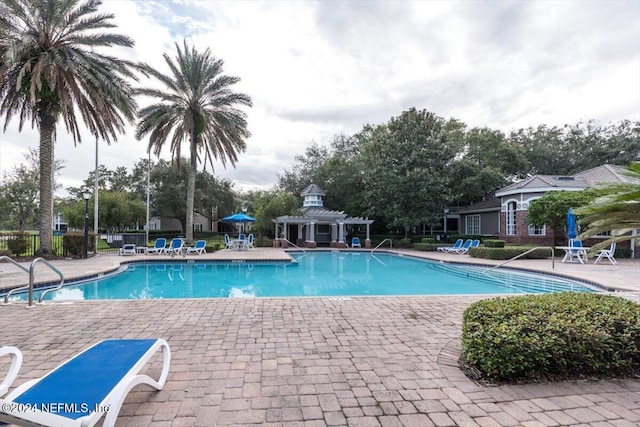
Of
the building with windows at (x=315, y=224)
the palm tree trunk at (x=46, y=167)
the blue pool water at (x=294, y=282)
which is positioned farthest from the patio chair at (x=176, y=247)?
the building with windows at (x=315, y=224)

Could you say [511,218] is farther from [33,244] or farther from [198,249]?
[33,244]

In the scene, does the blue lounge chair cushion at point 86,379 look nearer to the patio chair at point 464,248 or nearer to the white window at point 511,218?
the patio chair at point 464,248

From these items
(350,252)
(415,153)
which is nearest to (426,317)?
(350,252)

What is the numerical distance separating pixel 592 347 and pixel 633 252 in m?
18.9

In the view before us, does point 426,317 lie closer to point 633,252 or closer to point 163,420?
point 163,420

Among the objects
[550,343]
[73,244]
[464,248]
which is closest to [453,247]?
[464,248]

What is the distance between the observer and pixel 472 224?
89.7 ft

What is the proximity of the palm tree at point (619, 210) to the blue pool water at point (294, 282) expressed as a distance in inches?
222

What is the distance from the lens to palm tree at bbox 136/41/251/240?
17641 mm

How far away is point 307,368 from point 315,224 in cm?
2353

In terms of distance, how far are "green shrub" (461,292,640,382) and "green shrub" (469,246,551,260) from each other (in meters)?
13.2

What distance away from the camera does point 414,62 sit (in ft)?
40.7

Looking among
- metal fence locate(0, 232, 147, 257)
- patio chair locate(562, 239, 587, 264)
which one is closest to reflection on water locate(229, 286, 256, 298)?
metal fence locate(0, 232, 147, 257)

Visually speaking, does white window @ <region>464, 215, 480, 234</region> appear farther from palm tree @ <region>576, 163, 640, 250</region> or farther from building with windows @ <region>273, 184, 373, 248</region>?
palm tree @ <region>576, 163, 640, 250</region>
